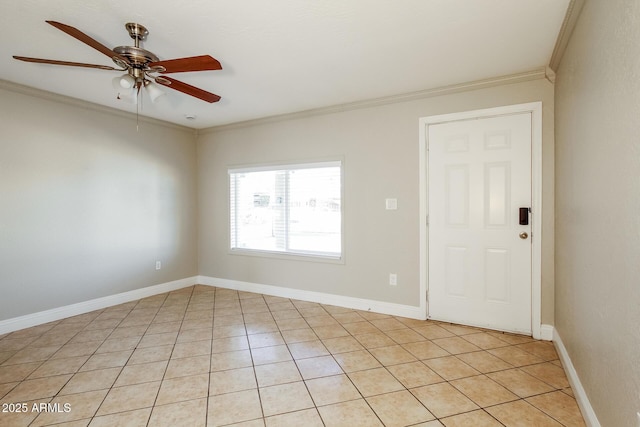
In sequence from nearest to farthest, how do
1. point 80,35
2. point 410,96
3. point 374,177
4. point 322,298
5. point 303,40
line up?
1. point 80,35
2. point 303,40
3. point 410,96
4. point 374,177
5. point 322,298

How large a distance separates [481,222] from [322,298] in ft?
6.70

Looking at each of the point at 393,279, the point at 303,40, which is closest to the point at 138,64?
the point at 303,40

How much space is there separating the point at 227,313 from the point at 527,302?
3.11m

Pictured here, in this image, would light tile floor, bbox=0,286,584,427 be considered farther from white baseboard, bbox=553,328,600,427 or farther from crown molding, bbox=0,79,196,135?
crown molding, bbox=0,79,196,135

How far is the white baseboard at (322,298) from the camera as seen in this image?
3.40 m

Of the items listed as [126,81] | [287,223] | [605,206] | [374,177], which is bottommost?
[287,223]

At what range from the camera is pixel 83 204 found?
3.55 m

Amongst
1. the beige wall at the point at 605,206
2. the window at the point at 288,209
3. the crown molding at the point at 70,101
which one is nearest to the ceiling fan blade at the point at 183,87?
the window at the point at 288,209

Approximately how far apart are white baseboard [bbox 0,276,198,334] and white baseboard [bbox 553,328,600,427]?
15.0ft

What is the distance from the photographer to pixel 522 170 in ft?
A: 9.30

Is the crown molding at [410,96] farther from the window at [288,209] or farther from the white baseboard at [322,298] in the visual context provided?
the white baseboard at [322,298]

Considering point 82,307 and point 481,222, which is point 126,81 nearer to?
point 82,307

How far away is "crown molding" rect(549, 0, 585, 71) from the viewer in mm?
1832

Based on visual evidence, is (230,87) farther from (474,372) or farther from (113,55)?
(474,372)
